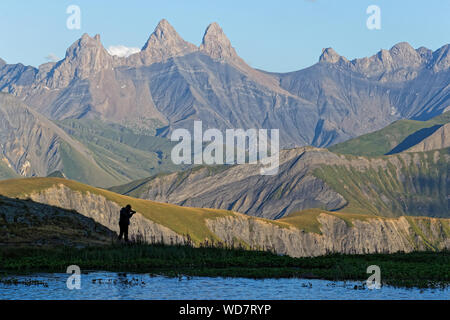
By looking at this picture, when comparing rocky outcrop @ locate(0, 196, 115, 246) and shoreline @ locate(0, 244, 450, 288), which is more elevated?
rocky outcrop @ locate(0, 196, 115, 246)

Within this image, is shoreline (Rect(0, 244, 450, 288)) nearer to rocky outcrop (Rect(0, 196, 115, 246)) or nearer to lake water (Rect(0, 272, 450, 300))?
lake water (Rect(0, 272, 450, 300))

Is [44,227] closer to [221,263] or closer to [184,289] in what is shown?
[221,263]

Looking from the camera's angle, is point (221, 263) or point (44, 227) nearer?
point (221, 263)

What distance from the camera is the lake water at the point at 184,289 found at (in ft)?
133

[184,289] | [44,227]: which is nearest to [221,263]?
[184,289]

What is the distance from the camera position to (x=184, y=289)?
1699 inches

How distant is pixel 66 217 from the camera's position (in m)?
75.9

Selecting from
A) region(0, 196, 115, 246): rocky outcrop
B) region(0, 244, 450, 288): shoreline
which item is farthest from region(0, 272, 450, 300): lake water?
region(0, 196, 115, 246): rocky outcrop

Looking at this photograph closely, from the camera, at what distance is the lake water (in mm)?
40594

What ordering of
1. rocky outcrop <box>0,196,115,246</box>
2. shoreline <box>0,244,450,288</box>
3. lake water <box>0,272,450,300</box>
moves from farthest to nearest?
rocky outcrop <box>0,196,115,246</box> < shoreline <box>0,244,450,288</box> < lake water <box>0,272,450,300</box>

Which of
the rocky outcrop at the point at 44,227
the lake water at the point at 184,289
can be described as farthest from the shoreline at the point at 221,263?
the rocky outcrop at the point at 44,227
